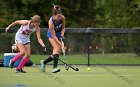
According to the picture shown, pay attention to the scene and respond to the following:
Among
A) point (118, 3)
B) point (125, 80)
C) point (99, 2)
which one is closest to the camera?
point (125, 80)

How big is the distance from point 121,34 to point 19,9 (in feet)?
83.5

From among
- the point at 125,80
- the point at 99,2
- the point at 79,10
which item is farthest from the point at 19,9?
the point at 125,80

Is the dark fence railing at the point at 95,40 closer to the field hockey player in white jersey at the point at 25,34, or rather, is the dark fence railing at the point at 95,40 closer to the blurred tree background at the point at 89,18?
the blurred tree background at the point at 89,18

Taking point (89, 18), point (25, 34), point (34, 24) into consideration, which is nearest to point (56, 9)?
point (34, 24)

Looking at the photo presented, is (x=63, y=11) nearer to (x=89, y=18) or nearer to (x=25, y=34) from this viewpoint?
(x=89, y=18)

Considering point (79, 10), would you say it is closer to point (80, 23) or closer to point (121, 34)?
point (80, 23)

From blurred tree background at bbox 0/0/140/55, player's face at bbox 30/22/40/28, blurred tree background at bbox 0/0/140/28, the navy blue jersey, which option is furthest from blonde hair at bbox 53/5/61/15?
blurred tree background at bbox 0/0/140/28

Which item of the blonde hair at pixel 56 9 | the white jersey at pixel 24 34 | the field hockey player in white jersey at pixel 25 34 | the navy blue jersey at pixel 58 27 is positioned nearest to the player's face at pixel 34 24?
the field hockey player in white jersey at pixel 25 34

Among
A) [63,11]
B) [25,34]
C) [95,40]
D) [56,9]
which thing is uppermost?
[63,11]

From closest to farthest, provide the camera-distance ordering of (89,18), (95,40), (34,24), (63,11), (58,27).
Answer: (34,24)
(58,27)
(95,40)
(63,11)
(89,18)

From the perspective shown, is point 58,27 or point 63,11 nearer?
point 58,27

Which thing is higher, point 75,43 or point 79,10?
point 79,10

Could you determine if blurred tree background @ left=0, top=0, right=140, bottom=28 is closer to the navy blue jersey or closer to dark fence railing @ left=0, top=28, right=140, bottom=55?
dark fence railing @ left=0, top=28, right=140, bottom=55

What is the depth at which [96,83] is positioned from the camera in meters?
12.4
